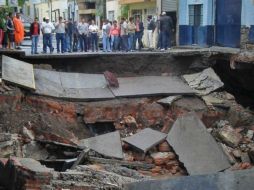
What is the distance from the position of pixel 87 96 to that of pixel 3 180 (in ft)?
20.6

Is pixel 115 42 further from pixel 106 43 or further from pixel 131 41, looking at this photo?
pixel 131 41

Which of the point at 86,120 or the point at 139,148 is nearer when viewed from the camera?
the point at 139,148

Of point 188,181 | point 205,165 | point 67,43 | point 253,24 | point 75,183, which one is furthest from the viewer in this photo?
point 67,43

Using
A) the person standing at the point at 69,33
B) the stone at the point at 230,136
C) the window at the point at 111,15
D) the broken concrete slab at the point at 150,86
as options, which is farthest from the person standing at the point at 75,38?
the window at the point at 111,15

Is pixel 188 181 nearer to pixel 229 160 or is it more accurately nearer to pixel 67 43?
pixel 229 160

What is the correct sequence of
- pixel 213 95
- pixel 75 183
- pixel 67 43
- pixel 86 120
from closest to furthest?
pixel 75 183 < pixel 86 120 < pixel 213 95 < pixel 67 43

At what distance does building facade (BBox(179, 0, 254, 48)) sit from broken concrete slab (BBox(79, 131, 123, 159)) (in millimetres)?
6767

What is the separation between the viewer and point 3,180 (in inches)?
387

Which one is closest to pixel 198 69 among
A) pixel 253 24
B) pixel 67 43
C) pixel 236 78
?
pixel 236 78

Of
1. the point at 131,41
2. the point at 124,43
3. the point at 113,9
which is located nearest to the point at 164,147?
the point at 124,43

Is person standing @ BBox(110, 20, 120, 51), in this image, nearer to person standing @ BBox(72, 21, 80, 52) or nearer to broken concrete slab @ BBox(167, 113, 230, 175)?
person standing @ BBox(72, 21, 80, 52)

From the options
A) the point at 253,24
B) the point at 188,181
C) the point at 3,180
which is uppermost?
the point at 253,24

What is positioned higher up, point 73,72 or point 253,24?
point 253,24

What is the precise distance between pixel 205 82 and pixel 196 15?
7.16 meters
